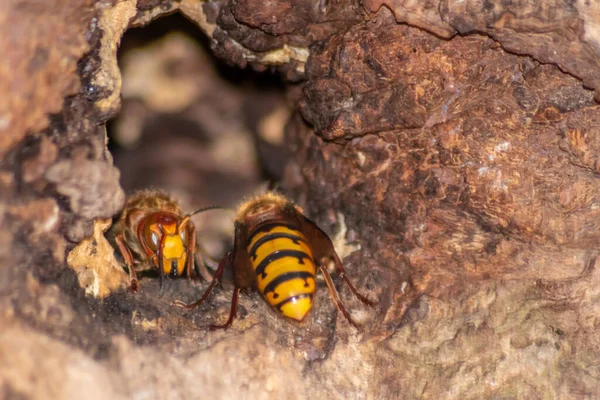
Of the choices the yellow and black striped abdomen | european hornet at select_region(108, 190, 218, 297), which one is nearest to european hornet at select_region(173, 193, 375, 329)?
the yellow and black striped abdomen

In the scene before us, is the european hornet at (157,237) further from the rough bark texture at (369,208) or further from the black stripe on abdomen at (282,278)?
the black stripe on abdomen at (282,278)

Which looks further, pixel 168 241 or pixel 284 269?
pixel 168 241

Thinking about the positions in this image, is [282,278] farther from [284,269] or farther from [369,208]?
[369,208]

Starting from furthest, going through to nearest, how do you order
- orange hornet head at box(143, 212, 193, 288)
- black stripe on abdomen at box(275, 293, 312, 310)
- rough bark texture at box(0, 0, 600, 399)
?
orange hornet head at box(143, 212, 193, 288) < black stripe on abdomen at box(275, 293, 312, 310) < rough bark texture at box(0, 0, 600, 399)

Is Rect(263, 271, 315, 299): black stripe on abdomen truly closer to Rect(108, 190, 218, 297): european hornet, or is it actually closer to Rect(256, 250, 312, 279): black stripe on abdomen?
Rect(256, 250, 312, 279): black stripe on abdomen

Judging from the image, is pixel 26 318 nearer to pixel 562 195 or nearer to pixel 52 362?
pixel 52 362

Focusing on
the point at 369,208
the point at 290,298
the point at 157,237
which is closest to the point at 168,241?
the point at 157,237
